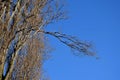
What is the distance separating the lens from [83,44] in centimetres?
1023

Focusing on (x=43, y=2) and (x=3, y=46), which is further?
(x=43, y=2)

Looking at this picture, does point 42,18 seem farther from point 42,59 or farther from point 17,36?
point 42,59

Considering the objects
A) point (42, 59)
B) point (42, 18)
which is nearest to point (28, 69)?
point (42, 59)

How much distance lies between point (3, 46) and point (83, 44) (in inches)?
91.4

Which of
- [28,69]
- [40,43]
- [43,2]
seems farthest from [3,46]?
[40,43]

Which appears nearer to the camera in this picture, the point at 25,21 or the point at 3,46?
the point at 3,46

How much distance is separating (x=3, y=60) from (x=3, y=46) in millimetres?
370

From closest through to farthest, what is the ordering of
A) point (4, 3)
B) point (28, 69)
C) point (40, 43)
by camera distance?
1. point (4, 3)
2. point (28, 69)
3. point (40, 43)

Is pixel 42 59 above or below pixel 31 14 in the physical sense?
above

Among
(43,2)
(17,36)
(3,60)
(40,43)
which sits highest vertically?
(40,43)

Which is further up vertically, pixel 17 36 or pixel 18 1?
pixel 18 1

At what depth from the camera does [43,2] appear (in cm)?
1056

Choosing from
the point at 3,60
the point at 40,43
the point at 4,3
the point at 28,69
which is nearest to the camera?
the point at 3,60

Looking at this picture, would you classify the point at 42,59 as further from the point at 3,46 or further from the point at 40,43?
the point at 3,46
